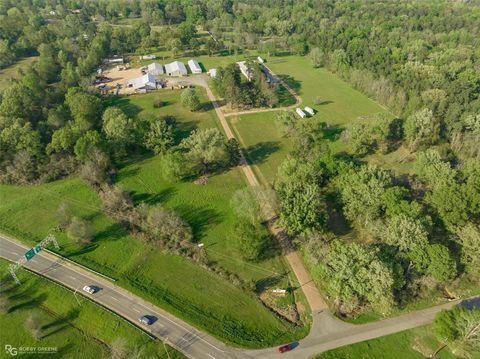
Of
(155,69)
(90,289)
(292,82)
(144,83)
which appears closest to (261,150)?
(90,289)

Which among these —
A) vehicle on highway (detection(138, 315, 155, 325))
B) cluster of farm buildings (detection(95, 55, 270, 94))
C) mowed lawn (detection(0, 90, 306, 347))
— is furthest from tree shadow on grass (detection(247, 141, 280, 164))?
vehicle on highway (detection(138, 315, 155, 325))

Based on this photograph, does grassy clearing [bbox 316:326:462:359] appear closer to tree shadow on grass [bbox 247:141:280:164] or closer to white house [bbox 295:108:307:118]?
tree shadow on grass [bbox 247:141:280:164]

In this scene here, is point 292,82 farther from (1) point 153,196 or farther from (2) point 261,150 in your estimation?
(1) point 153,196

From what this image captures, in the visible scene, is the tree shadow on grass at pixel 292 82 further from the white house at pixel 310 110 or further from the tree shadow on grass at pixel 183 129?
the tree shadow on grass at pixel 183 129

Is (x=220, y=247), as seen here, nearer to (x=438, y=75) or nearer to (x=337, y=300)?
(x=337, y=300)

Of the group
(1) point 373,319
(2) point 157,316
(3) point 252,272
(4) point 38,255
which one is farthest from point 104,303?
(1) point 373,319

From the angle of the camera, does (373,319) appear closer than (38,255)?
Yes
